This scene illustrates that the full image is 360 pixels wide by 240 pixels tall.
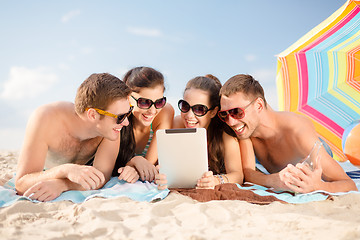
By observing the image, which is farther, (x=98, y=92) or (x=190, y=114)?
(x=190, y=114)

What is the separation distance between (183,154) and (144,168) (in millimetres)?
757

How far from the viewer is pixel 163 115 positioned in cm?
480

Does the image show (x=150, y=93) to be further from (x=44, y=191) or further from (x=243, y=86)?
(x=44, y=191)

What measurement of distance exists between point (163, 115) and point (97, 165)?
1.30 m

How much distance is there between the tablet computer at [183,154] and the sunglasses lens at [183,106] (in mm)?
960

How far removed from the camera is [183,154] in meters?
3.63

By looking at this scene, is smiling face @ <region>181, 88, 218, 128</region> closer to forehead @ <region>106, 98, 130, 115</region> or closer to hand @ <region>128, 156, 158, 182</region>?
hand @ <region>128, 156, 158, 182</region>

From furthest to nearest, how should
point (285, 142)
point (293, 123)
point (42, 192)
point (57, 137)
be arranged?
point (285, 142) < point (293, 123) < point (57, 137) < point (42, 192)

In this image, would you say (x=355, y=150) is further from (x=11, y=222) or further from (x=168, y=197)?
(x=11, y=222)

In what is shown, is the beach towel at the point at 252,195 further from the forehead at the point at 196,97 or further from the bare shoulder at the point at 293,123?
the forehead at the point at 196,97

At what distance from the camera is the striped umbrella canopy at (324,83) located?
6.14m

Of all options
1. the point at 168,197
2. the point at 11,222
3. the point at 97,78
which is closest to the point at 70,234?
the point at 11,222

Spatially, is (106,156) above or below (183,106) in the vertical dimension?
below

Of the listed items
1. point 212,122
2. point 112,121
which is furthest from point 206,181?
point 212,122
